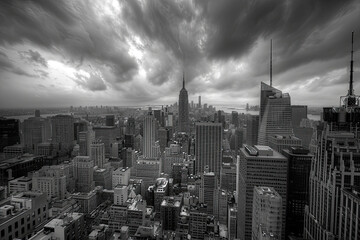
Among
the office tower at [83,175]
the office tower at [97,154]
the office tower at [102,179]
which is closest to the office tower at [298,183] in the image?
the office tower at [102,179]

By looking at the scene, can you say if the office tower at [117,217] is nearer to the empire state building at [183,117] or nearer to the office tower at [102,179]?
the office tower at [102,179]

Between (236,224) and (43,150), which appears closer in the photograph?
(236,224)

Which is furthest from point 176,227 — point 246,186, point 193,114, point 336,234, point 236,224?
point 193,114

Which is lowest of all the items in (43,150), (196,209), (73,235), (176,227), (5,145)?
(176,227)

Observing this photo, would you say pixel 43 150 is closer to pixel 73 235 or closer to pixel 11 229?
pixel 73 235

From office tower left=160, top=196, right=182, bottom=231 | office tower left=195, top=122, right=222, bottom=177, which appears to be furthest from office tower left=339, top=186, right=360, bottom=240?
office tower left=195, top=122, right=222, bottom=177

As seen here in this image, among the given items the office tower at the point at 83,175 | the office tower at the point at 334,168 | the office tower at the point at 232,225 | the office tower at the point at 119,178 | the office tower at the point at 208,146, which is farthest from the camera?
the office tower at the point at 208,146

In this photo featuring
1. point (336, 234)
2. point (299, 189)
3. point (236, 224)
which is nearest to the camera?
point (336, 234)

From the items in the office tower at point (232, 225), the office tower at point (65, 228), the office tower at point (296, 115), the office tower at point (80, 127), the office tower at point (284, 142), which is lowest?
the office tower at point (232, 225)
